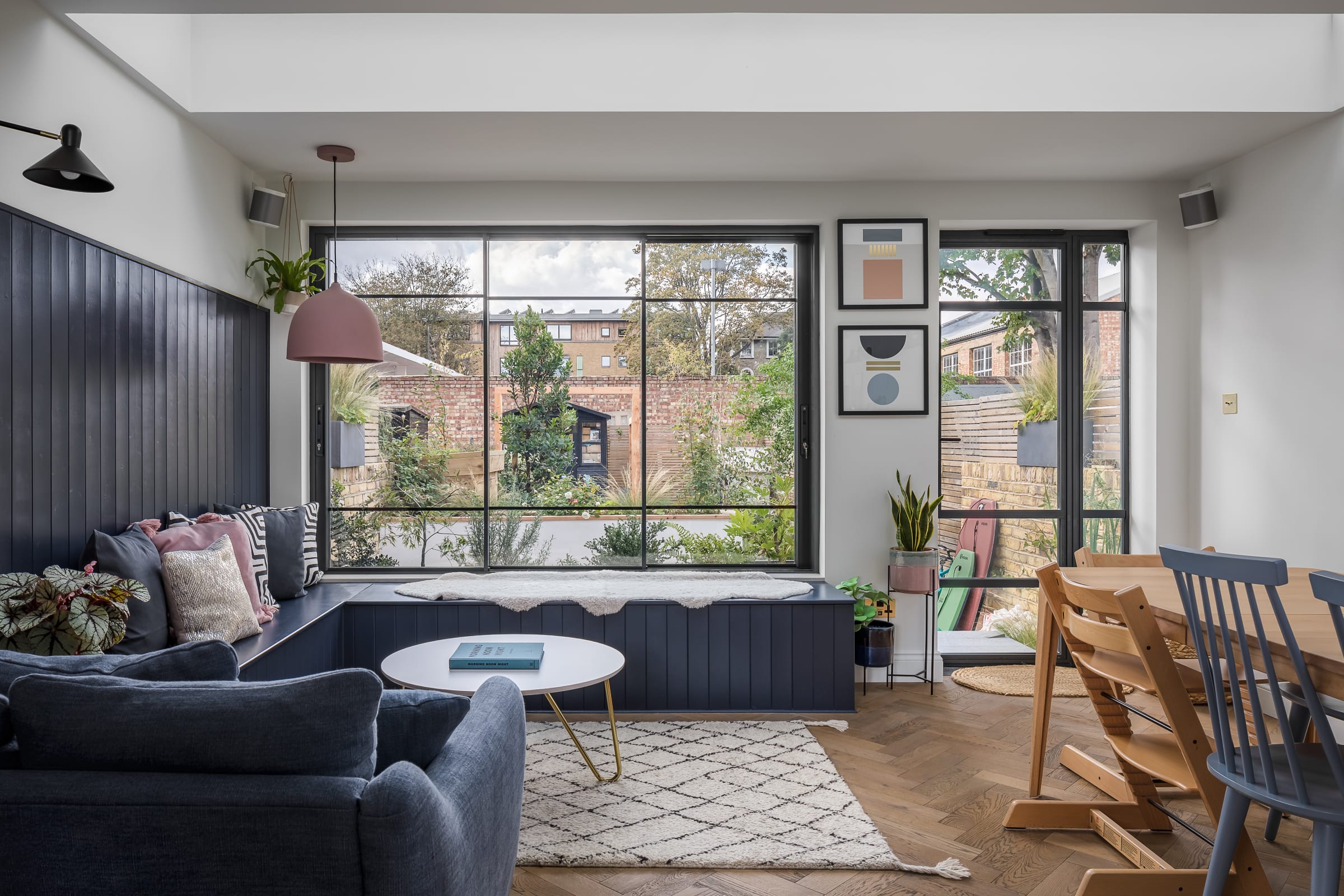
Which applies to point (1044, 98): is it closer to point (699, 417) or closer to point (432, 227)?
point (699, 417)

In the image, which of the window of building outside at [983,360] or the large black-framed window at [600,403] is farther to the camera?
the window of building outside at [983,360]

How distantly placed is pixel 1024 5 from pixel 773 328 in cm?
209

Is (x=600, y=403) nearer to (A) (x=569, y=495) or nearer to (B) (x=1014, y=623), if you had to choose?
(A) (x=569, y=495)

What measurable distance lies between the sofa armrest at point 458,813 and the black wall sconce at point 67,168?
→ 5.75 feet

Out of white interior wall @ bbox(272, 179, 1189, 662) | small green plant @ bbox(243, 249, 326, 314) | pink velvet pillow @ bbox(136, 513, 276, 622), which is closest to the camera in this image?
pink velvet pillow @ bbox(136, 513, 276, 622)

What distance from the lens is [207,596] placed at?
9.39ft

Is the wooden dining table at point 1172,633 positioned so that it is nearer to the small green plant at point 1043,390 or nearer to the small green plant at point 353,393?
the small green plant at point 1043,390

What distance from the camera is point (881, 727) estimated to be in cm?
350

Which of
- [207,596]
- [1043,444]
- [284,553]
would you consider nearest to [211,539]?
[207,596]

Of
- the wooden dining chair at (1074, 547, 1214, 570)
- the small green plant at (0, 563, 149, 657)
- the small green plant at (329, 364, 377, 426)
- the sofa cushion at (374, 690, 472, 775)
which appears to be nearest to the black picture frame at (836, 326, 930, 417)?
the wooden dining chair at (1074, 547, 1214, 570)

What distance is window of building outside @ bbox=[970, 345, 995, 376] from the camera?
446cm

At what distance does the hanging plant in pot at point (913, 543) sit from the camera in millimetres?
3965

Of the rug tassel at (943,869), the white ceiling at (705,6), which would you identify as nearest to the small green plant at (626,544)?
the rug tassel at (943,869)

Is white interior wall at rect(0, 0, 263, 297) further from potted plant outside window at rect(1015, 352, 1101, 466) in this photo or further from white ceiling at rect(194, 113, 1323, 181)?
potted plant outside window at rect(1015, 352, 1101, 466)
